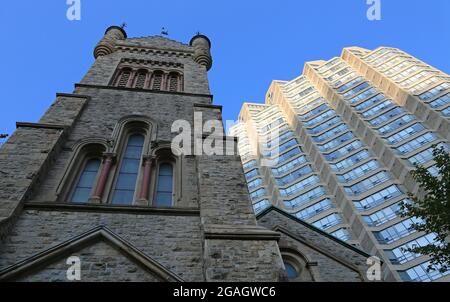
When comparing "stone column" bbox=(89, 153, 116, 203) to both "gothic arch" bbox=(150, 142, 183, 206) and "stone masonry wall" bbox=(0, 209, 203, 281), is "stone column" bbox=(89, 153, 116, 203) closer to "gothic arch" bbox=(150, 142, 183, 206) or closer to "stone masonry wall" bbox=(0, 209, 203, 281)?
"stone masonry wall" bbox=(0, 209, 203, 281)

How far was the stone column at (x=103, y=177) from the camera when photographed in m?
9.48

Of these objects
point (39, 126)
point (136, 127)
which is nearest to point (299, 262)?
point (136, 127)

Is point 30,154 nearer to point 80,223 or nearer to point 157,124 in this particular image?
point 80,223

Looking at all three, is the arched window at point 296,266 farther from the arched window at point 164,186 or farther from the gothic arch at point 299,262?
the arched window at point 164,186

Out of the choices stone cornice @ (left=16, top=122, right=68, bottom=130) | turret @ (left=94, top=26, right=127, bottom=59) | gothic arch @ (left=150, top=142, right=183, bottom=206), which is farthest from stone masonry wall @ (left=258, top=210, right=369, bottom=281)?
turret @ (left=94, top=26, right=127, bottom=59)

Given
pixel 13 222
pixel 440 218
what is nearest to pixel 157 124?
pixel 13 222

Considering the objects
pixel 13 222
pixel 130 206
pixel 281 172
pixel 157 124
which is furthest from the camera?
pixel 281 172

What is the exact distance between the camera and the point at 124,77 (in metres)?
18.7

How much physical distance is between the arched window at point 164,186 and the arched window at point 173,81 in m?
6.89

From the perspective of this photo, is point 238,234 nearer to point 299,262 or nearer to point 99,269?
point 99,269

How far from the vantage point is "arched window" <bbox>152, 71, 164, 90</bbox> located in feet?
59.0

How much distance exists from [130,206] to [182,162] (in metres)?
2.72

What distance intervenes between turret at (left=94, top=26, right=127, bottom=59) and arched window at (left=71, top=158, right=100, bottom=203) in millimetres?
10400

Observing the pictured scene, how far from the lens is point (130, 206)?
29.3 ft
